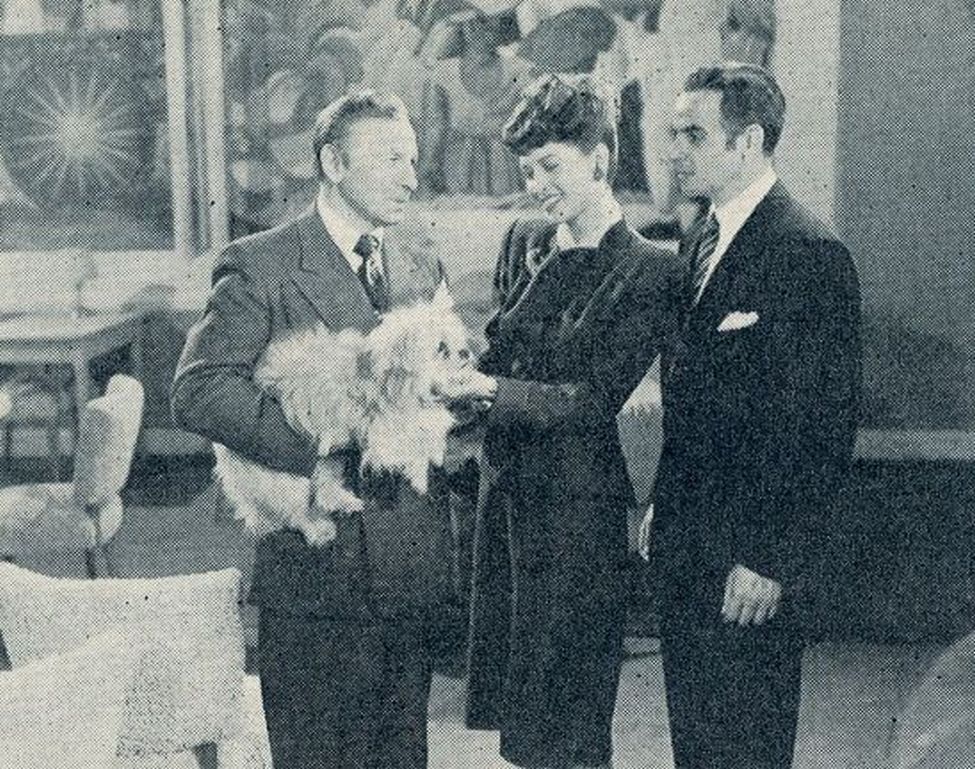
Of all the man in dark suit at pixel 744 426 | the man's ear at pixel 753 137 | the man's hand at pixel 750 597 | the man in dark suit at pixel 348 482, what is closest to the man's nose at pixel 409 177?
the man in dark suit at pixel 348 482

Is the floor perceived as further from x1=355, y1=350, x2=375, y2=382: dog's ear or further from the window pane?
the window pane

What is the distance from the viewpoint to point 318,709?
237 cm

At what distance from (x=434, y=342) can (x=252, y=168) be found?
0.84m

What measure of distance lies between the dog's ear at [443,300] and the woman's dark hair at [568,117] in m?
0.29

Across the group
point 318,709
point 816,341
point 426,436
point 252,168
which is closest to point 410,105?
point 252,168

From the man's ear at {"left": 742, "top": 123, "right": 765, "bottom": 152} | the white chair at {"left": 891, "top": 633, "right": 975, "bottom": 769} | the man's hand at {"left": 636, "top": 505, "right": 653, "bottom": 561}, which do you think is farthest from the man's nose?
the white chair at {"left": 891, "top": 633, "right": 975, "bottom": 769}

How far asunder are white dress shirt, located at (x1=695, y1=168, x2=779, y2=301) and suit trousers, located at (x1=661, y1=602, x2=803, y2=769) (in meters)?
0.62

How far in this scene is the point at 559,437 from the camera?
2.33 metres

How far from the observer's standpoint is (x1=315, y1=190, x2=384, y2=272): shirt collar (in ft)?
7.55

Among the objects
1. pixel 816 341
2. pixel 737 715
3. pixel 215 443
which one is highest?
pixel 816 341

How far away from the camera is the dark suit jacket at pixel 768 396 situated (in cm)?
222

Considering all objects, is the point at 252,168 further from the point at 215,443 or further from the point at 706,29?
the point at 706,29

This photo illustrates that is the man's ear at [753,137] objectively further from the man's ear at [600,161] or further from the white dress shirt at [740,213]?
the man's ear at [600,161]

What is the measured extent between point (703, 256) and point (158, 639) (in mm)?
1204
